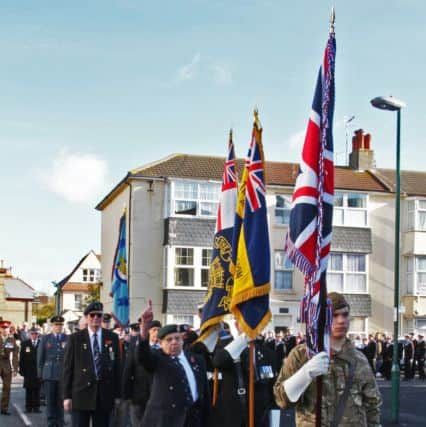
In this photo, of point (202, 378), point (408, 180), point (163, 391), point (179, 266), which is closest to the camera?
point (163, 391)

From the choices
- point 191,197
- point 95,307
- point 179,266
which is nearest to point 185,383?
point 95,307

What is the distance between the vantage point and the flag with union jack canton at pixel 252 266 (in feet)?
31.7

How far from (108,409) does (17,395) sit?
15854 mm

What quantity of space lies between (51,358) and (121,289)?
1792 mm

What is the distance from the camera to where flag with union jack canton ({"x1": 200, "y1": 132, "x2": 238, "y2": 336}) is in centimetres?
1158

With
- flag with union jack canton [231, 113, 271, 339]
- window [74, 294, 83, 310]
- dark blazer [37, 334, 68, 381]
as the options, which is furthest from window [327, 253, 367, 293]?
window [74, 294, 83, 310]

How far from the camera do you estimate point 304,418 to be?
652cm

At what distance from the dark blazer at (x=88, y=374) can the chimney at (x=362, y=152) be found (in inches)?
1479

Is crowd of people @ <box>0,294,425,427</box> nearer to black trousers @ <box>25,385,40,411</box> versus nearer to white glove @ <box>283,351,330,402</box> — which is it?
white glove @ <box>283,351,330,402</box>

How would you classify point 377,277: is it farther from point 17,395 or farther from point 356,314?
point 17,395

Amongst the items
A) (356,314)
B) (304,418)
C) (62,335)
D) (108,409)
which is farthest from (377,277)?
(304,418)

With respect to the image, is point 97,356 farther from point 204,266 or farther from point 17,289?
point 17,289

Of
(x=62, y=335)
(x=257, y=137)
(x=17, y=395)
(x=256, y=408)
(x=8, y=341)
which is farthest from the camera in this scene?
(x=17, y=395)

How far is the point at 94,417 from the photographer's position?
456 inches
